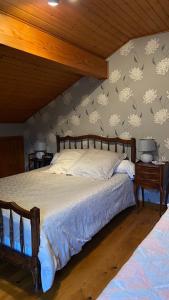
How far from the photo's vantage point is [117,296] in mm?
941

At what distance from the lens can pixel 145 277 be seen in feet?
3.47

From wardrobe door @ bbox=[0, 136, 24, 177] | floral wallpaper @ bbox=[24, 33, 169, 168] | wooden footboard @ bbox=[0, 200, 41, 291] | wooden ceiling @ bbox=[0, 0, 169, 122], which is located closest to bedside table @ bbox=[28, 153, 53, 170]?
wardrobe door @ bbox=[0, 136, 24, 177]

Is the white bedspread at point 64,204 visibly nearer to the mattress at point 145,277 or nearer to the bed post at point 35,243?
the bed post at point 35,243


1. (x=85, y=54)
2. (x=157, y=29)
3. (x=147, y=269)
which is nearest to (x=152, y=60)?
(x=157, y=29)

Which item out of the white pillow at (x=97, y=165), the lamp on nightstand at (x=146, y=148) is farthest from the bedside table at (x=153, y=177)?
the white pillow at (x=97, y=165)

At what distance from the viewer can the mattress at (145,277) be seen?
3.13ft

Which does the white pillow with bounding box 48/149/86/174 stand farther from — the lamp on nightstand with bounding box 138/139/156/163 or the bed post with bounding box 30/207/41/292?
the bed post with bounding box 30/207/41/292

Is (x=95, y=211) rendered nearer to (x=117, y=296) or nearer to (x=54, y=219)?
(x=54, y=219)

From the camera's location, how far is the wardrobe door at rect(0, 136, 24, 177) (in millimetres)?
4461

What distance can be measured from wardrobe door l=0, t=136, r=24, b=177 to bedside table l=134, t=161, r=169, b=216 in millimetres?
2484

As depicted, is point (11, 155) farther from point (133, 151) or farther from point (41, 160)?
point (133, 151)

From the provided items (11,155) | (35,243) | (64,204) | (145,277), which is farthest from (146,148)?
(11,155)

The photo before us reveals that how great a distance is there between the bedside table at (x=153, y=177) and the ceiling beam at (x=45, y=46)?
58.2 inches

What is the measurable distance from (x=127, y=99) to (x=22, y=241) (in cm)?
257
